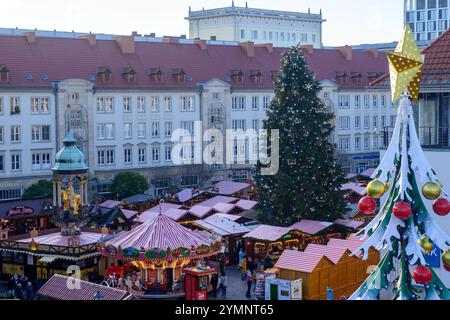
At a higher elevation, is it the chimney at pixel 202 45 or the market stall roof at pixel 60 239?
Answer: the chimney at pixel 202 45

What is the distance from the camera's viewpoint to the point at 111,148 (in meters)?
60.6

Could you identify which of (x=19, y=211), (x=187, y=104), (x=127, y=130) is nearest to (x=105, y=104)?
(x=127, y=130)

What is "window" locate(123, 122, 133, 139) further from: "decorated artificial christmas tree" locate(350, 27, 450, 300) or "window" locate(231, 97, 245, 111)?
"decorated artificial christmas tree" locate(350, 27, 450, 300)

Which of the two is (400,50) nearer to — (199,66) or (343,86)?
(199,66)

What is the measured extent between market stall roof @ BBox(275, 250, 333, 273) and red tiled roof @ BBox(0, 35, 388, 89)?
108 ft

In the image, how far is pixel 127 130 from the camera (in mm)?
61500

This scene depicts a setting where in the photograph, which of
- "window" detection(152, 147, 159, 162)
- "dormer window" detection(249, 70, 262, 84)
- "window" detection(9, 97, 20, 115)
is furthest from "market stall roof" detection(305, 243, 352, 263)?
"dormer window" detection(249, 70, 262, 84)

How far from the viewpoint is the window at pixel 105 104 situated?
60.1 m

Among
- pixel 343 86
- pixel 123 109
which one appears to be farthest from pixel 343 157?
pixel 123 109

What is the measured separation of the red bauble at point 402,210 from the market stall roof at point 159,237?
16.6 m

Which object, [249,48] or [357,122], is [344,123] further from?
[249,48]

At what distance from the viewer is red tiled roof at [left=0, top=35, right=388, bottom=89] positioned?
57969 mm

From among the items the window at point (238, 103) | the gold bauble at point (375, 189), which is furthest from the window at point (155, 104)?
the gold bauble at point (375, 189)

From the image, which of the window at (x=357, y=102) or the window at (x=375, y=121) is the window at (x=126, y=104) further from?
the window at (x=375, y=121)
